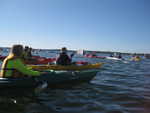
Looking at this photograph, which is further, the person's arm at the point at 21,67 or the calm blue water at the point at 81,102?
the person's arm at the point at 21,67

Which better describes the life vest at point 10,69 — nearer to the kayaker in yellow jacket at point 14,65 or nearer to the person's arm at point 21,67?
the kayaker in yellow jacket at point 14,65

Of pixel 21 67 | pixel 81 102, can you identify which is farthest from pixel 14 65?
pixel 81 102

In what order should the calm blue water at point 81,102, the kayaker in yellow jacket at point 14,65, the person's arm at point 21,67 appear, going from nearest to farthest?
the calm blue water at point 81,102, the kayaker in yellow jacket at point 14,65, the person's arm at point 21,67

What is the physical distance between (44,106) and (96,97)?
2.51 m

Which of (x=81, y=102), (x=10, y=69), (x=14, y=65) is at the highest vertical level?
(x=14, y=65)

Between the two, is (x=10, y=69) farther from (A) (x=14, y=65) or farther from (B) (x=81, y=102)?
(B) (x=81, y=102)

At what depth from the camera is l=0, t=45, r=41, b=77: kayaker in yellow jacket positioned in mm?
6738

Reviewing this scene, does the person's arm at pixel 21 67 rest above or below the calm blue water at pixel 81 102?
above

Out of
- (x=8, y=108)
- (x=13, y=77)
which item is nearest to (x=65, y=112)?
(x=8, y=108)

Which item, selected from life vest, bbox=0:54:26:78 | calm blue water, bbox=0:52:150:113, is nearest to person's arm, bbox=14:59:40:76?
life vest, bbox=0:54:26:78

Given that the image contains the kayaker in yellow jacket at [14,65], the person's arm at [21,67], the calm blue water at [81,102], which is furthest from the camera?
the person's arm at [21,67]

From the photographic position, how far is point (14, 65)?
684 cm

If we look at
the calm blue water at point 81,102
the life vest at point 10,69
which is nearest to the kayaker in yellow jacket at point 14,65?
the life vest at point 10,69

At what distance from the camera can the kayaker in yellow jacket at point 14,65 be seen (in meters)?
6.74
